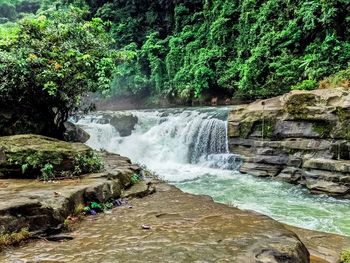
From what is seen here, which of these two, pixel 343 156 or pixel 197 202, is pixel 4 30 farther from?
pixel 343 156

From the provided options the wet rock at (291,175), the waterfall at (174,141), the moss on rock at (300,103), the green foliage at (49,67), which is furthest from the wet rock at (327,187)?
the green foliage at (49,67)

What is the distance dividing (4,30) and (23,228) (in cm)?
712

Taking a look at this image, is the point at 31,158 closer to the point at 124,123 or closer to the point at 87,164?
the point at 87,164

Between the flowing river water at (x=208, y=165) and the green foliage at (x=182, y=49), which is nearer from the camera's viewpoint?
the flowing river water at (x=208, y=165)

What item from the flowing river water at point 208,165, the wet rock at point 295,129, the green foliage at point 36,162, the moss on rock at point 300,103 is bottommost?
the flowing river water at point 208,165

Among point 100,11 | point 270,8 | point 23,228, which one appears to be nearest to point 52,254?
point 23,228

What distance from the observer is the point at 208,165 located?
42.8 feet

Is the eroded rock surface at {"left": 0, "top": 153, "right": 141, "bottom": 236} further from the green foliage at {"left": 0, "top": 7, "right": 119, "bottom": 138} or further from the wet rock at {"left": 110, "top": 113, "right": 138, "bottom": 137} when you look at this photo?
the wet rock at {"left": 110, "top": 113, "right": 138, "bottom": 137}

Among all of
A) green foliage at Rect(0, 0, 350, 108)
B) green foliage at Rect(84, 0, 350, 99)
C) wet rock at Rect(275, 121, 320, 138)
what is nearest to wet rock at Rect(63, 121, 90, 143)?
green foliage at Rect(0, 0, 350, 108)

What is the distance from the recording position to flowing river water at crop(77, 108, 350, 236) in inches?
311

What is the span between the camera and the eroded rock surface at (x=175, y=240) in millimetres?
3902

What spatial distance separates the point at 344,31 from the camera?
1538 centimetres

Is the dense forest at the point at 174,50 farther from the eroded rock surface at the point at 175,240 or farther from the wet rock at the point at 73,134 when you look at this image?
the eroded rock surface at the point at 175,240

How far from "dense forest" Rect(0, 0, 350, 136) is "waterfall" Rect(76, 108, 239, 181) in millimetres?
2444
